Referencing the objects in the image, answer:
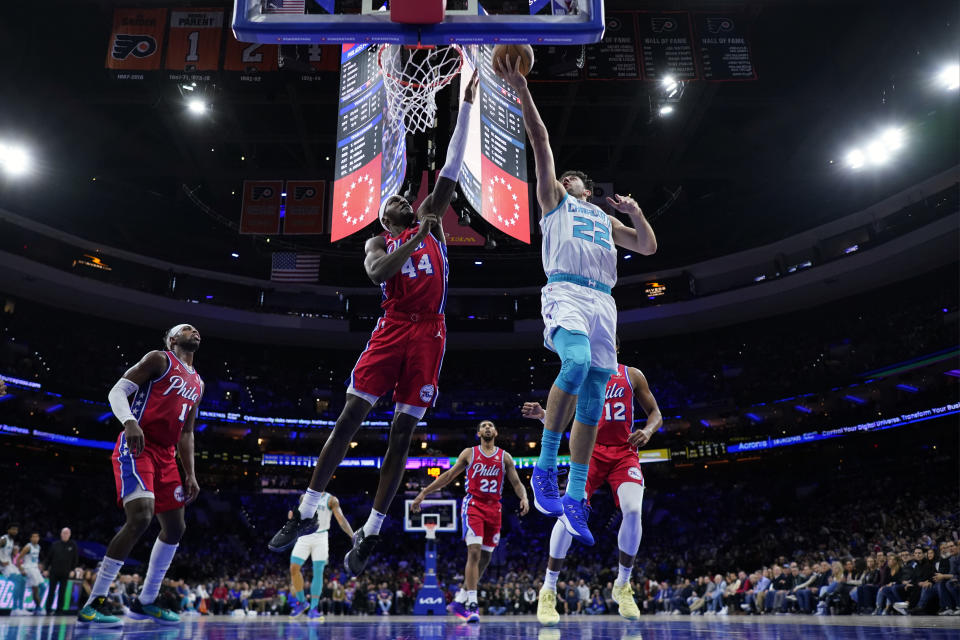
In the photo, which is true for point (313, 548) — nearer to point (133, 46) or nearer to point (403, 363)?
point (403, 363)

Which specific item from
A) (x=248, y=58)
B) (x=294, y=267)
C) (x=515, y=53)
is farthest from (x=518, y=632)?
(x=294, y=267)

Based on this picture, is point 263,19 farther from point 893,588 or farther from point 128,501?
point 893,588

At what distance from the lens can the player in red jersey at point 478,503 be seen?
30.3ft

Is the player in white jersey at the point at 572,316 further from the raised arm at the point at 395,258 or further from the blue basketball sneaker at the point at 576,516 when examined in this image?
the raised arm at the point at 395,258

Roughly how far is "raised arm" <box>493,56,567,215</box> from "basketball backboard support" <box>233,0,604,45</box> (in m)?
0.27

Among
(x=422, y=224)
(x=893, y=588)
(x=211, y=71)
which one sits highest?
(x=211, y=71)

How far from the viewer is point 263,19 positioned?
4.52 meters

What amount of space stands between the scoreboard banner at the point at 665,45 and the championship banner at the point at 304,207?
800cm

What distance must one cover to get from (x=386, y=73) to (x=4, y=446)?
22.6 metres

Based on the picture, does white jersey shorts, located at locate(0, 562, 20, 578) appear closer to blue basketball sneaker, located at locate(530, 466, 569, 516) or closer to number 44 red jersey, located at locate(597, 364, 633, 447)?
number 44 red jersey, located at locate(597, 364, 633, 447)

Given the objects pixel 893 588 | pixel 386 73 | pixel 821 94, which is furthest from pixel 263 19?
pixel 821 94

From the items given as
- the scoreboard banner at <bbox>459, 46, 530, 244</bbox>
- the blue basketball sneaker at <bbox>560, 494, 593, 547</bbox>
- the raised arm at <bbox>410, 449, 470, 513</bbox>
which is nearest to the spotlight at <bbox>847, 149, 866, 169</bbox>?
the scoreboard banner at <bbox>459, 46, 530, 244</bbox>

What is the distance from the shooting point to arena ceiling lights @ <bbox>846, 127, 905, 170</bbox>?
18719mm

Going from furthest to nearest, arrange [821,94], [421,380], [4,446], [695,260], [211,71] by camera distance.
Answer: [695,260] < [4,446] < [821,94] < [211,71] < [421,380]
